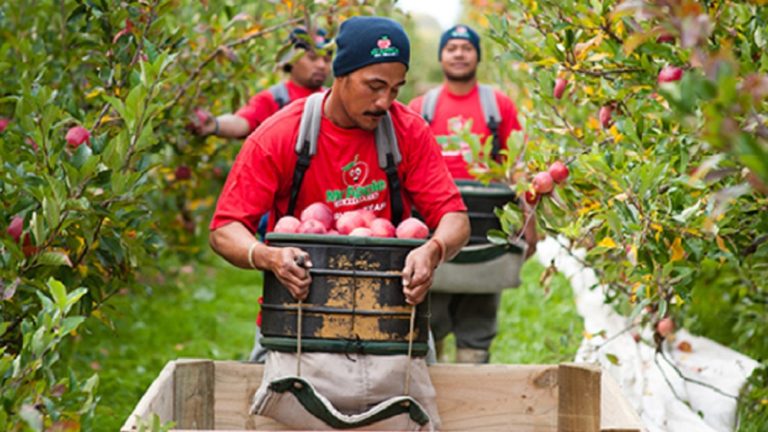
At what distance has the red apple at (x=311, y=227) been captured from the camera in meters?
3.13

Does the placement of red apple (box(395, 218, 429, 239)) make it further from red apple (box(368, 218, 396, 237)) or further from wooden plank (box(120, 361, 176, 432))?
wooden plank (box(120, 361, 176, 432))

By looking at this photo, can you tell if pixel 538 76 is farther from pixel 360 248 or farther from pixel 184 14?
pixel 184 14

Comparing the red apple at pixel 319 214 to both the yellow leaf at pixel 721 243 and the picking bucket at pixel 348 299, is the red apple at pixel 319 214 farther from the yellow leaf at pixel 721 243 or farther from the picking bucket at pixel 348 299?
the yellow leaf at pixel 721 243

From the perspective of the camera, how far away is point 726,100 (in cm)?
153

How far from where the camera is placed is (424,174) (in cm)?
347

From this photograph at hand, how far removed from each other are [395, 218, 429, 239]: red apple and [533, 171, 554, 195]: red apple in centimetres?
67

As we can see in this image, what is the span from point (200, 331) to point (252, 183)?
183 inches

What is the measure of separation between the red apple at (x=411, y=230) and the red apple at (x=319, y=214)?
0.19 metres

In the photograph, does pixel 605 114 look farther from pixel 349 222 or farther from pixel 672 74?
pixel 349 222

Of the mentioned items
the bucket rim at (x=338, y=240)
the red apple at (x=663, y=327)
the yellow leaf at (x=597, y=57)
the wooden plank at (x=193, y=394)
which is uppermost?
the yellow leaf at (x=597, y=57)

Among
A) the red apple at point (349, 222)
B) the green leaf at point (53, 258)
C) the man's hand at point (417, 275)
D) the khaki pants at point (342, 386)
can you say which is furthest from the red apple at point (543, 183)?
the green leaf at point (53, 258)

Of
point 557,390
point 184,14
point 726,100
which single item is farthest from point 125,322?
point 726,100

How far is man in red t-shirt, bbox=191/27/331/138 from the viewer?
4.95 meters

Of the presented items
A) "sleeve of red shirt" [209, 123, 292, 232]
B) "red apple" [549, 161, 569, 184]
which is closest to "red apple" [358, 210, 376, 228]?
"sleeve of red shirt" [209, 123, 292, 232]
